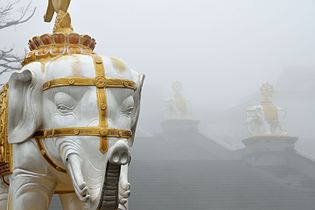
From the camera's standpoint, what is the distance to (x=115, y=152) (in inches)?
57.4

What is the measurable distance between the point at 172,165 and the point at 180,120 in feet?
12.0

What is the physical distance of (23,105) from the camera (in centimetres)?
179

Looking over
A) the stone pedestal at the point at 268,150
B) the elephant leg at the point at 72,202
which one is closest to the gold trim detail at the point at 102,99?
the elephant leg at the point at 72,202

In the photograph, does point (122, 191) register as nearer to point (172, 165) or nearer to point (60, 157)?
point (60, 157)

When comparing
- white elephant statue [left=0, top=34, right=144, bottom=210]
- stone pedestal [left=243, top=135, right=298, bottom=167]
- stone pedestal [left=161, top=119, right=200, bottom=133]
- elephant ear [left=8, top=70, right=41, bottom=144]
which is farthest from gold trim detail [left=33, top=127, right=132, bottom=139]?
stone pedestal [left=161, top=119, right=200, bottom=133]

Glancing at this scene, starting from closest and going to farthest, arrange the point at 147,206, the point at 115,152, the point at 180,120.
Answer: the point at 115,152 → the point at 147,206 → the point at 180,120

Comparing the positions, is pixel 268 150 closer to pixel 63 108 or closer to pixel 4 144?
pixel 4 144

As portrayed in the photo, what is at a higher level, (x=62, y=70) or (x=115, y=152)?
(x=62, y=70)

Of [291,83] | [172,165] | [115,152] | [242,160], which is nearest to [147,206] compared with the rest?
[172,165]

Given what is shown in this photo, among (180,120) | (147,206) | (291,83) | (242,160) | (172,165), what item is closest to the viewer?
(147,206)

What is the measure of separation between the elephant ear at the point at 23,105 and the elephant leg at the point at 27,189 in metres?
0.12

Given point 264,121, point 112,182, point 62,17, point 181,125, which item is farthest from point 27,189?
point 181,125

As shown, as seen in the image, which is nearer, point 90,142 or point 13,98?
point 90,142

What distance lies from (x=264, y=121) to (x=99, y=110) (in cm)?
870
